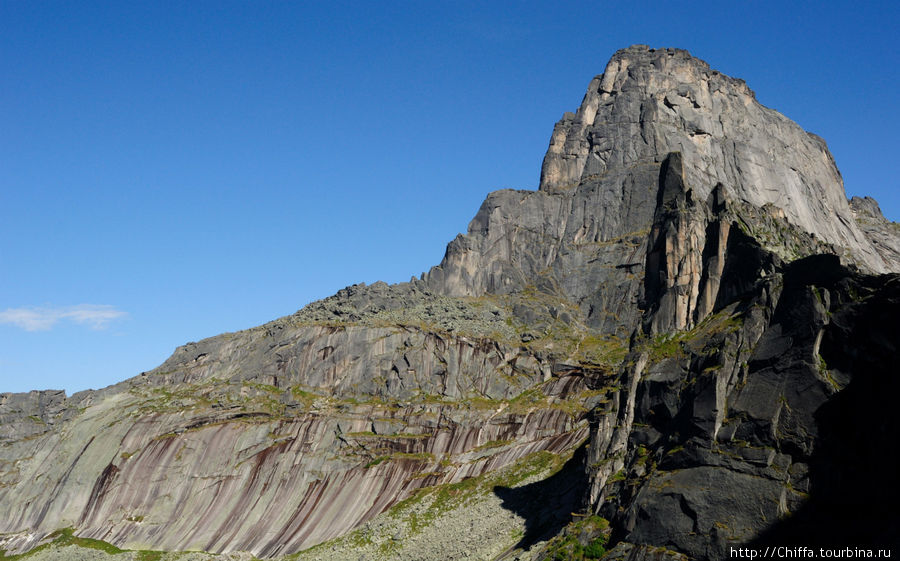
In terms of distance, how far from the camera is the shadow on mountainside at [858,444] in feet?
242

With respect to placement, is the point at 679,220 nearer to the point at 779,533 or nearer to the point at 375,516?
the point at 779,533

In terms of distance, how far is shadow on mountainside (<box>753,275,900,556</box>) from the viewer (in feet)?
242

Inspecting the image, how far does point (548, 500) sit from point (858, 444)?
58.4 m

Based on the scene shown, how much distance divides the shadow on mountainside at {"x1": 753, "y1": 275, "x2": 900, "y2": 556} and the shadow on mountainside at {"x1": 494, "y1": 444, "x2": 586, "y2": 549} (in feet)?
113

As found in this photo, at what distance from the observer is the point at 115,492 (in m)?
180

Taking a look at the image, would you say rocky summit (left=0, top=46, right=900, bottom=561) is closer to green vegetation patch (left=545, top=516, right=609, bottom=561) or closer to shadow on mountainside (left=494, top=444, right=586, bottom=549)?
green vegetation patch (left=545, top=516, right=609, bottom=561)

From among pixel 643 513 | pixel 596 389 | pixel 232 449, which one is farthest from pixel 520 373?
pixel 643 513

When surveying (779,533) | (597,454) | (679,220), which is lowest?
(779,533)

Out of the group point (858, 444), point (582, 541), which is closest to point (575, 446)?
point (582, 541)

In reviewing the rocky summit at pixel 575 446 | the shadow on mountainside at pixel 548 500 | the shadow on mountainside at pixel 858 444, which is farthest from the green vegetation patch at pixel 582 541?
the shadow on mountainside at pixel 858 444

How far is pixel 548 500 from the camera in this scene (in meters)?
130

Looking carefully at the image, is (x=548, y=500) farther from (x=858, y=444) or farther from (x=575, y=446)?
(x=858, y=444)

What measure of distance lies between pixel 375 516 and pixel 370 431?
27.2 meters

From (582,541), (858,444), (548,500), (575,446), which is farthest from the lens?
(575,446)
